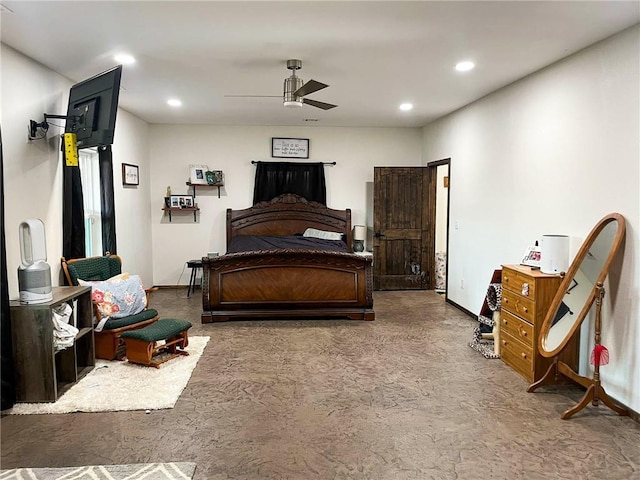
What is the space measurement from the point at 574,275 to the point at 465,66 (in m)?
1.94

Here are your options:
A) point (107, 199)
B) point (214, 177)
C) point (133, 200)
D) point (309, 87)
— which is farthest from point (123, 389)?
point (214, 177)

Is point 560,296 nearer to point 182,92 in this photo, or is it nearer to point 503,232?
point 503,232

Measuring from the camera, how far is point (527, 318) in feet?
11.8

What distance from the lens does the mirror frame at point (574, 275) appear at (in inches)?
119

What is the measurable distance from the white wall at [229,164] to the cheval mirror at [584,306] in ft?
14.3

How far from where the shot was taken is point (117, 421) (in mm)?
2932

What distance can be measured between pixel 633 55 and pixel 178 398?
3836mm

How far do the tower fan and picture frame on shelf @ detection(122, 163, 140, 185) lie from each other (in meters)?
2.76

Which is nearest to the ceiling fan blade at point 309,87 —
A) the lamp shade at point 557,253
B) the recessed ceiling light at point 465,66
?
the recessed ceiling light at point 465,66

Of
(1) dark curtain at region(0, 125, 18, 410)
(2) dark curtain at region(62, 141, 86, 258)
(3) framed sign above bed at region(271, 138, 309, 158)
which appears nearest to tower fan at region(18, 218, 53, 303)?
(1) dark curtain at region(0, 125, 18, 410)

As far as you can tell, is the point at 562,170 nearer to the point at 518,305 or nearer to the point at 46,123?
the point at 518,305

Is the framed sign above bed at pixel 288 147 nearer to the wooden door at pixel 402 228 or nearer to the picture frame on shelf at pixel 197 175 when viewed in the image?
the picture frame on shelf at pixel 197 175

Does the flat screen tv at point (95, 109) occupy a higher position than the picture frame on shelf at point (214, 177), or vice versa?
the flat screen tv at point (95, 109)

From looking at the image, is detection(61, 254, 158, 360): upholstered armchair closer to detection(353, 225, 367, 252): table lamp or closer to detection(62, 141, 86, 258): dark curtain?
detection(62, 141, 86, 258): dark curtain
